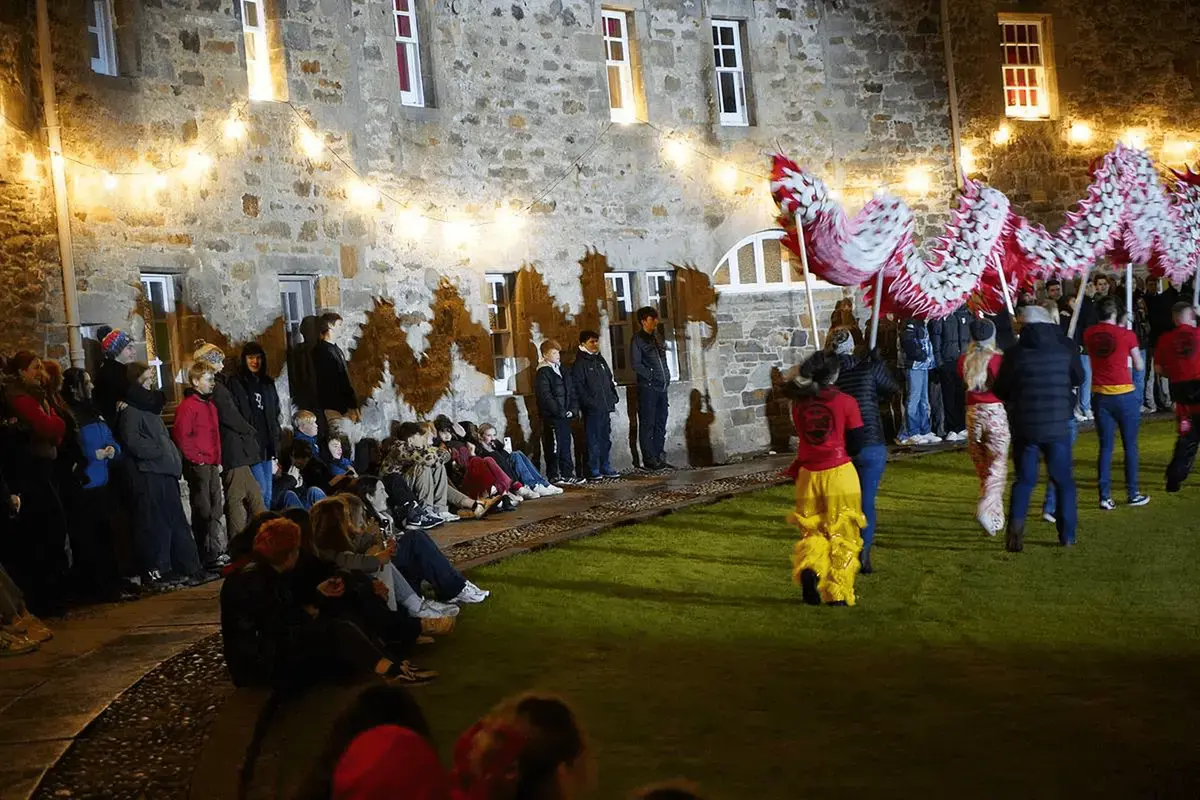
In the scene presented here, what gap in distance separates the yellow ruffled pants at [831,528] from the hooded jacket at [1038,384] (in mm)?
1758

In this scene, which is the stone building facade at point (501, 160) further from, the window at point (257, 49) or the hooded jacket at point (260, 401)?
the hooded jacket at point (260, 401)

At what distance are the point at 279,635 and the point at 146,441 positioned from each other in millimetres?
4312

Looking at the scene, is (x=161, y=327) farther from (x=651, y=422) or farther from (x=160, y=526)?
(x=651, y=422)

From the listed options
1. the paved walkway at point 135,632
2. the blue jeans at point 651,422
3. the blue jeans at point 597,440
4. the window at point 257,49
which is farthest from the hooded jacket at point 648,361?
the window at point 257,49

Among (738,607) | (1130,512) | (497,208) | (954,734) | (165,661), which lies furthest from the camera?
(497,208)

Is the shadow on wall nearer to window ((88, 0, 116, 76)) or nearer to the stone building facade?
the stone building facade

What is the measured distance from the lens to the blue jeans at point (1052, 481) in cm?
1047

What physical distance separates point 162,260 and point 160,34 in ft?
7.24

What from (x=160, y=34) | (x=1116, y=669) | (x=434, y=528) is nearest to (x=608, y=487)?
(x=434, y=528)

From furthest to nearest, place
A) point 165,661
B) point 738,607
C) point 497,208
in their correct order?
1. point 497,208
2. point 738,607
3. point 165,661

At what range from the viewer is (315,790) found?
382 cm

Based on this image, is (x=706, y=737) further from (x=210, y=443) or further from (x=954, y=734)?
(x=210, y=443)

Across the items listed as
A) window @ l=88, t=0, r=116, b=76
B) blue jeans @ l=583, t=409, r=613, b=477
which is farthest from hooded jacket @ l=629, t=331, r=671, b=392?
window @ l=88, t=0, r=116, b=76

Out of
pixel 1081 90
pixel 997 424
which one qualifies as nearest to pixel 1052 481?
pixel 997 424
